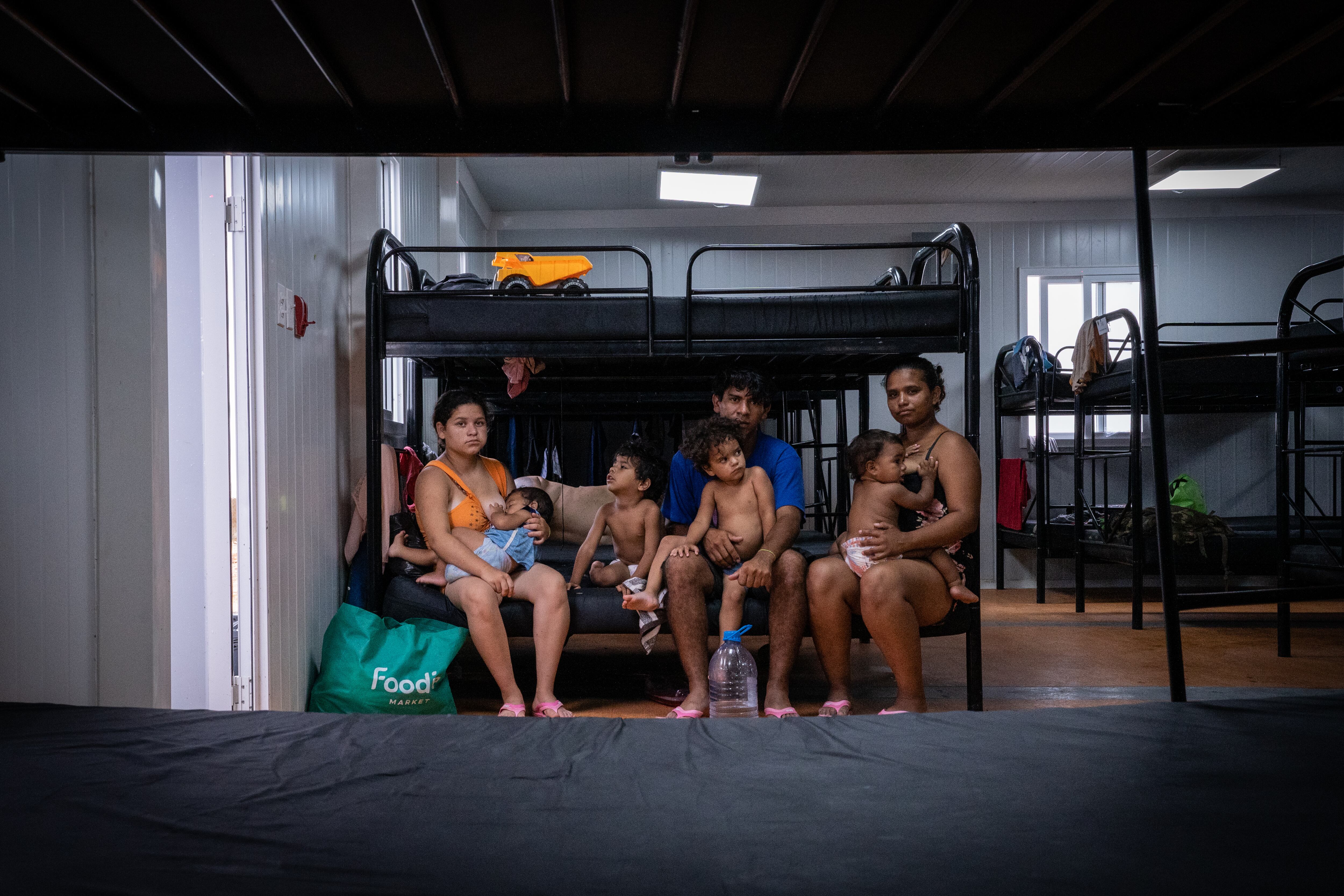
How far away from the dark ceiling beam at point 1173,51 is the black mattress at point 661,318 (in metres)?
2.20

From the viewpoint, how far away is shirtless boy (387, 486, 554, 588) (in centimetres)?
320

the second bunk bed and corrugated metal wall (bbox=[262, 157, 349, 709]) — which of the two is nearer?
corrugated metal wall (bbox=[262, 157, 349, 709])

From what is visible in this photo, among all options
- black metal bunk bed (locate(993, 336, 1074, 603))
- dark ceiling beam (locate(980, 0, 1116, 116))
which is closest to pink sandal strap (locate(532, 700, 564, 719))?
dark ceiling beam (locate(980, 0, 1116, 116))

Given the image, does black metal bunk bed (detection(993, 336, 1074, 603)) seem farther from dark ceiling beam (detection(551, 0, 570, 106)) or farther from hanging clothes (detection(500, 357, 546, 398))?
dark ceiling beam (detection(551, 0, 570, 106))

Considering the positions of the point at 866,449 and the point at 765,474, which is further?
the point at 765,474

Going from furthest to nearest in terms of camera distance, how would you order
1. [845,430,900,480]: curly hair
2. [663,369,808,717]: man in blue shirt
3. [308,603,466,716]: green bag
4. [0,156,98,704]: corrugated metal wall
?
[845,430,900,480]: curly hair → [663,369,808,717]: man in blue shirt → [308,603,466,716]: green bag → [0,156,98,704]: corrugated metal wall

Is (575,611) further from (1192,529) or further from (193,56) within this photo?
(1192,529)

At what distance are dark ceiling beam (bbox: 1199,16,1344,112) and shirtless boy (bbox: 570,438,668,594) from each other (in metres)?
2.52

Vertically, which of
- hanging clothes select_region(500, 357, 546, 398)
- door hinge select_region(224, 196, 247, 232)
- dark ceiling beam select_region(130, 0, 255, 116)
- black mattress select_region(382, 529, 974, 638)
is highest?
door hinge select_region(224, 196, 247, 232)

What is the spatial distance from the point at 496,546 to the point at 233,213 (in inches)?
56.9

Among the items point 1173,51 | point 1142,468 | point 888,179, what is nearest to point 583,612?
point 1173,51

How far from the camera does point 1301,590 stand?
4.58 feet

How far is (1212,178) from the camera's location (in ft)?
20.6

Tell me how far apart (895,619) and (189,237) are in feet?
8.53
